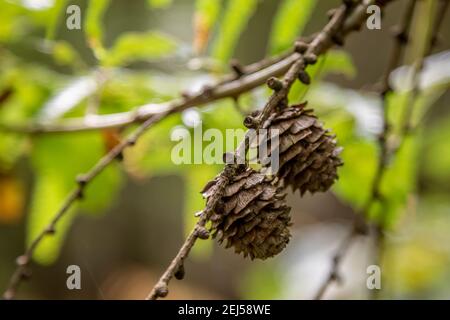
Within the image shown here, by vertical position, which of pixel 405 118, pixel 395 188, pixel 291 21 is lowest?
pixel 395 188

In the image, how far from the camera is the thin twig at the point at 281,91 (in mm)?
506

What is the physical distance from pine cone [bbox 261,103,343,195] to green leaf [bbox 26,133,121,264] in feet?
2.20

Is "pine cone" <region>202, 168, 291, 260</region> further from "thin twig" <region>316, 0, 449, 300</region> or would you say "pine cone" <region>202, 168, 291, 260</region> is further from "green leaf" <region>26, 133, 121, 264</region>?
"green leaf" <region>26, 133, 121, 264</region>

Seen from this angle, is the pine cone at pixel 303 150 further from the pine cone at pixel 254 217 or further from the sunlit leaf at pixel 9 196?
the sunlit leaf at pixel 9 196

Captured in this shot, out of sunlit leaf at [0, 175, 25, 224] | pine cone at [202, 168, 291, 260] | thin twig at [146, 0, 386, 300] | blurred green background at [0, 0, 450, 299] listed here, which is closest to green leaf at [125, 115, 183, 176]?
blurred green background at [0, 0, 450, 299]

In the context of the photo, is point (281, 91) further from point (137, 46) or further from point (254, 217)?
point (137, 46)

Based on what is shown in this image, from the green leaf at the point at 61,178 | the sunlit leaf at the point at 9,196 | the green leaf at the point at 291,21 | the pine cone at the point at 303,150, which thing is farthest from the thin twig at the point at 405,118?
the sunlit leaf at the point at 9,196

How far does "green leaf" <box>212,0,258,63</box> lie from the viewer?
3.47 ft

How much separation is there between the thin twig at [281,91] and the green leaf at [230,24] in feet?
0.97

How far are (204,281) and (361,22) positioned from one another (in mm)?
3134

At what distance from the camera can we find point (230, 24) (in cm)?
111

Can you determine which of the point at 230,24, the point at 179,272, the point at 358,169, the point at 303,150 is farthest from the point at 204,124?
the point at 179,272

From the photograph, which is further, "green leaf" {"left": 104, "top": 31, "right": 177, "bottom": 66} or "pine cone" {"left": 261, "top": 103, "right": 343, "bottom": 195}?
"green leaf" {"left": 104, "top": 31, "right": 177, "bottom": 66}

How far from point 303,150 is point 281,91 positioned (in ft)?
0.27
